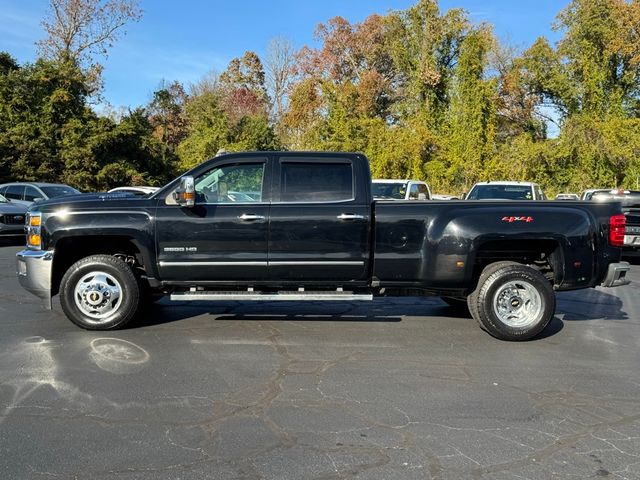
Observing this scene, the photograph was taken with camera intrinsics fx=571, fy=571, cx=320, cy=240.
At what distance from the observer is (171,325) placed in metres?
6.81

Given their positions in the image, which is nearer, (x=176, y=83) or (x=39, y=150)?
(x=39, y=150)

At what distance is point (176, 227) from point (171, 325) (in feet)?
4.20

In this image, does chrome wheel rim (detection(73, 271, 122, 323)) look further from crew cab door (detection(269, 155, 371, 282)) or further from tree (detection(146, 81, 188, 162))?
tree (detection(146, 81, 188, 162))

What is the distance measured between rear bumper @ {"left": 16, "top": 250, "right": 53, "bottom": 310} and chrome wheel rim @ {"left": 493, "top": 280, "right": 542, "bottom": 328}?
495cm

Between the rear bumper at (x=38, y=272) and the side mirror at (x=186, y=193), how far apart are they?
159 centimetres


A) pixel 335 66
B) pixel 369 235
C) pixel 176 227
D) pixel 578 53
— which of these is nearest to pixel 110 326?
pixel 176 227

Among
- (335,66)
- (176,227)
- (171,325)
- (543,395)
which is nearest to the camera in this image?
(543,395)

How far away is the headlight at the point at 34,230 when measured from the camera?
644cm

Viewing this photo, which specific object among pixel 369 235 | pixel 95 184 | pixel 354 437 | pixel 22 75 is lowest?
pixel 354 437

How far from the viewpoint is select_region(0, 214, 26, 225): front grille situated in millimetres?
15626

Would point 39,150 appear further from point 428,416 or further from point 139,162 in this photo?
point 428,416

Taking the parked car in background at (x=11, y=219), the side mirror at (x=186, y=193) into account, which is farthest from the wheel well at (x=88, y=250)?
the parked car in background at (x=11, y=219)

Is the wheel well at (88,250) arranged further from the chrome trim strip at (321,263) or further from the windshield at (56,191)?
the windshield at (56,191)

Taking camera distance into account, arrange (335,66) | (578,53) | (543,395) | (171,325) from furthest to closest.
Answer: (335,66) < (578,53) < (171,325) < (543,395)
